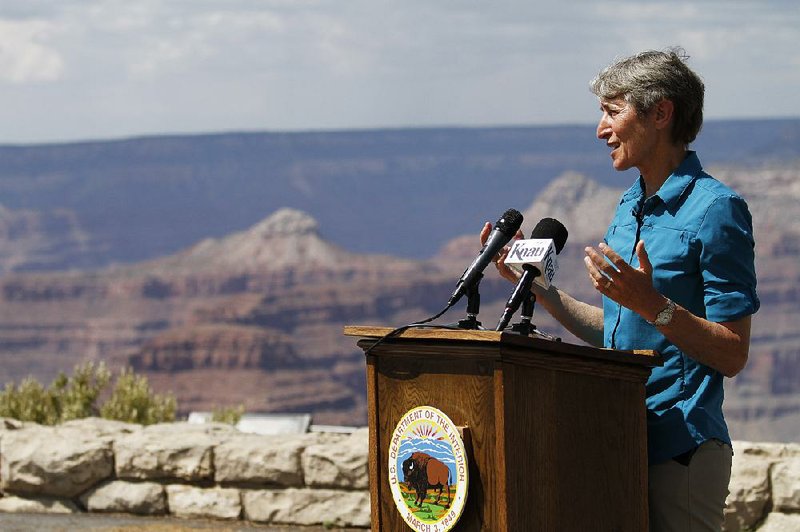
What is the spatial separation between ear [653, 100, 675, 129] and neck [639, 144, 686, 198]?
0.24 feet

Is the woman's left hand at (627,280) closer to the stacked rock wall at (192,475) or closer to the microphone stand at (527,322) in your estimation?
the microphone stand at (527,322)

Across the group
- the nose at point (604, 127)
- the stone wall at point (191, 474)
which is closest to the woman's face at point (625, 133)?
the nose at point (604, 127)

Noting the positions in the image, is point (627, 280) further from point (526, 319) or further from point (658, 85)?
point (658, 85)

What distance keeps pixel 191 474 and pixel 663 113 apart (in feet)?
15.4

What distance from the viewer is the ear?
3.36 meters

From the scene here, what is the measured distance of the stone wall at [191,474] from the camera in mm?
Answer: 7332

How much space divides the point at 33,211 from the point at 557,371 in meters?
191

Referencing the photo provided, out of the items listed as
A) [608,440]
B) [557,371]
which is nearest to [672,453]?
[608,440]

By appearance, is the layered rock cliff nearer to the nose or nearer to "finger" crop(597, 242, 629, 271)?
the nose

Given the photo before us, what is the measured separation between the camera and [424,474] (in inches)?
121

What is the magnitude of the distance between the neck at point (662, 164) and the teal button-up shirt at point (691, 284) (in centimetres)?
4

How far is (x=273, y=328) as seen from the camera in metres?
146

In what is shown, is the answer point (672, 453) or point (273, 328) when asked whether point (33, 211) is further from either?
point (672, 453)

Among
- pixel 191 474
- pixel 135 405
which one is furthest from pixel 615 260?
pixel 135 405
